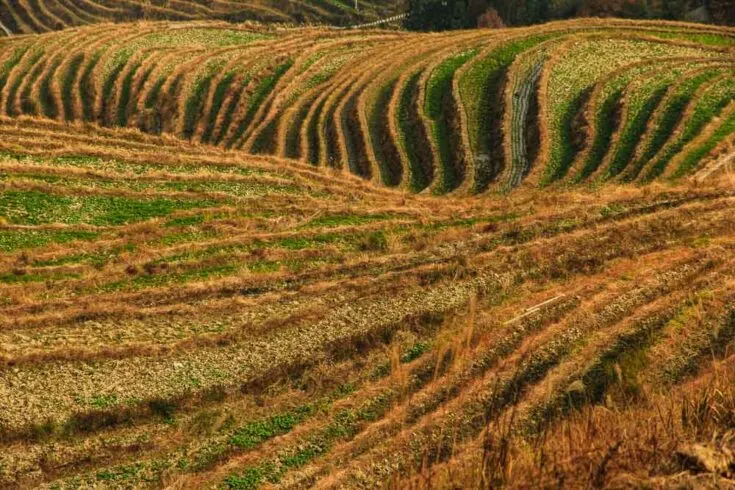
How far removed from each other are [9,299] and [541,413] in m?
22.9

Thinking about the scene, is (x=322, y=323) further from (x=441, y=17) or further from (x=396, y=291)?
(x=441, y=17)

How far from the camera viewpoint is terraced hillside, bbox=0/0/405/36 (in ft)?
482

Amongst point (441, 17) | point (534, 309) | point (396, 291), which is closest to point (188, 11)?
point (441, 17)

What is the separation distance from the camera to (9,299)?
99.7 feet

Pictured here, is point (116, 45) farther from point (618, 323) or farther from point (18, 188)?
point (618, 323)

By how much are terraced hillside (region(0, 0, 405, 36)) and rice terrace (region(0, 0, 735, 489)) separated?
303 feet

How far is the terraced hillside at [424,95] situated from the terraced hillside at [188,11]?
65641 millimetres

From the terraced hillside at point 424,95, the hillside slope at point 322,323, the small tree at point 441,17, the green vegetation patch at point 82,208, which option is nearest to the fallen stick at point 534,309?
the hillside slope at point 322,323

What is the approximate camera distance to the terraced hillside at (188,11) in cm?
14700

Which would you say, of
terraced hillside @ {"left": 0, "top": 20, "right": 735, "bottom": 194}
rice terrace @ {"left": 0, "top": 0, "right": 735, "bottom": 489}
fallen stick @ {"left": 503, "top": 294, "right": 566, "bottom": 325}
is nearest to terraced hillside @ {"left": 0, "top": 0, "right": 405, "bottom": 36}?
terraced hillside @ {"left": 0, "top": 20, "right": 735, "bottom": 194}

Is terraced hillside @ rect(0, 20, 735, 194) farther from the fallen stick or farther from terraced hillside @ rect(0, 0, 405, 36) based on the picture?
terraced hillside @ rect(0, 0, 405, 36)

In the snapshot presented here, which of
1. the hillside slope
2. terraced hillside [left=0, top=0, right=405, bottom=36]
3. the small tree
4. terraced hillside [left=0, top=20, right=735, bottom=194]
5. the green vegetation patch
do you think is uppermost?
terraced hillside [left=0, top=0, right=405, bottom=36]

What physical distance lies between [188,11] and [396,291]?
140 meters

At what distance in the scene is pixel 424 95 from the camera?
212ft
